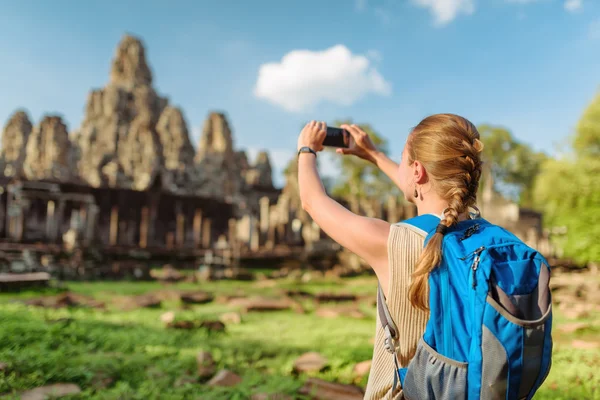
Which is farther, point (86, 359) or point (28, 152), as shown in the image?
point (28, 152)

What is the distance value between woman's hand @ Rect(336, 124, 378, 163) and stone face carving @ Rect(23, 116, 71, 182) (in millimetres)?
41316

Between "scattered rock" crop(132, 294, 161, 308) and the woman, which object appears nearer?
the woman

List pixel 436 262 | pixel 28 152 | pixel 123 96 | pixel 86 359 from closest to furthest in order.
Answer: pixel 436 262, pixel 86 359, pixel 28 152, pixel 123 96

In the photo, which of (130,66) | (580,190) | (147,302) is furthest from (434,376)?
(130,66)

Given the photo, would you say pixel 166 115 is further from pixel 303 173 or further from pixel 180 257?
pixel 303 173

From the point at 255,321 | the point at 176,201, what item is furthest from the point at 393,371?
the point at 176,201

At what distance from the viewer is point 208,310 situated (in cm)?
788

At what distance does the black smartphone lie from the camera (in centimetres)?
206

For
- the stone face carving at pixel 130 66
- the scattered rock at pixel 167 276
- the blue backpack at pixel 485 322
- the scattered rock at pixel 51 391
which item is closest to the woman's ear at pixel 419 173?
the blue backpack at pixel 485 322

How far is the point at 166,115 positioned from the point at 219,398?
46821 mm

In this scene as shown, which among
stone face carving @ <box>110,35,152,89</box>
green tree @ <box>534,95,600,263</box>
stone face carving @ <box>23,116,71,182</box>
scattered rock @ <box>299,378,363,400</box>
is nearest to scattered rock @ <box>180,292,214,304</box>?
scattered rock @ <box>299,378,363,400</box>

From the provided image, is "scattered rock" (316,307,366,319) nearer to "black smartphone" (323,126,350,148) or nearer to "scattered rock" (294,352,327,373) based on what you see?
"scattered rock" (294,352,327,373)

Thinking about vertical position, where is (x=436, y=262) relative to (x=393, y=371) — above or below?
above

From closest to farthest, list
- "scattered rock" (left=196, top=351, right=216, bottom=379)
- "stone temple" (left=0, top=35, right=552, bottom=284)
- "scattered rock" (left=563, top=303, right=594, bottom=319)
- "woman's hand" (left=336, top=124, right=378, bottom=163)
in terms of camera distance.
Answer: "woman's hand" (left=336, top=124, right=378, bottom=163) < "scattered rock" (left=196, top=351, right=216, bottom=379) < "scattered rock" (left=563, top=303, right=594, bottom=319) < "stone temple" (left=0, top=35, right=552, bottom=284)
